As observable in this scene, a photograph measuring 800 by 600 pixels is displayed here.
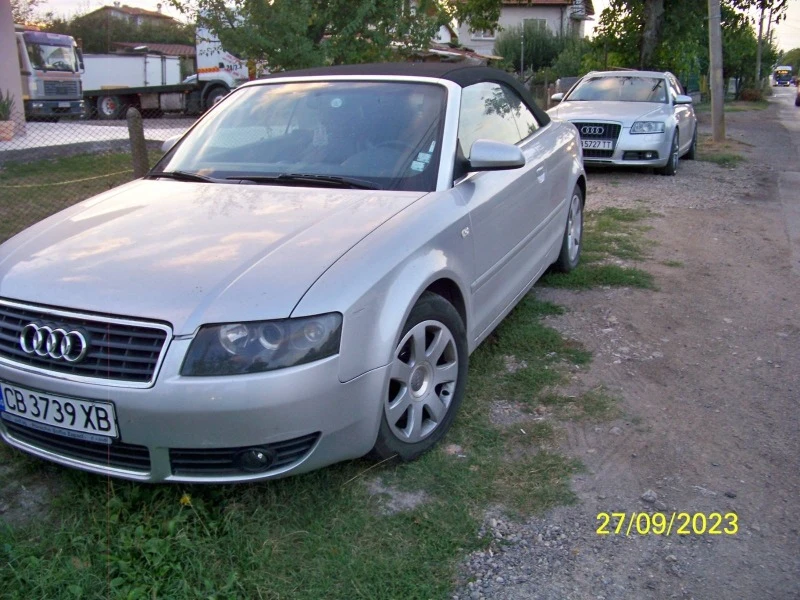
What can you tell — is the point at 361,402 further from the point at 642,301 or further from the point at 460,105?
the point at 642,301

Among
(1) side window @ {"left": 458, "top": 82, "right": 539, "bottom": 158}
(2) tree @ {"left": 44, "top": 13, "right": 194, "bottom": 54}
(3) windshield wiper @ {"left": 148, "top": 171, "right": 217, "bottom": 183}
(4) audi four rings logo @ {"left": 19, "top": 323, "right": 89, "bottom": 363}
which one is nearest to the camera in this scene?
(4) audi four rings logo @ {"left": 19, "top": 323, "right": 89, "bottom": 363}

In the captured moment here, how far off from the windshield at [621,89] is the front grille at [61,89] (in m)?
17.5

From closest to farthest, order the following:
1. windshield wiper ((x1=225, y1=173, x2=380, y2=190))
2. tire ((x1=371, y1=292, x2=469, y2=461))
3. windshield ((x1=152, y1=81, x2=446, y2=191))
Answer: tire ((x1=371, y1=292, x2=469, y2=461)) → windshield wiper ((x1=225, y1=173, x2=380, y2=190)) → windshield ((x1=152, y1=81, x2=446, y2=191))

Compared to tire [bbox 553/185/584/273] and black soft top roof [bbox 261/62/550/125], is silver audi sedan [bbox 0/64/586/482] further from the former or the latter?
tire [bbox 553/185/584/273]

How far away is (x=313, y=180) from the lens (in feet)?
12.2

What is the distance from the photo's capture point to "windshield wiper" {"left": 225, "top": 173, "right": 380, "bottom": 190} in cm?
366

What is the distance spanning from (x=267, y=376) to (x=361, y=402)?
387 mm

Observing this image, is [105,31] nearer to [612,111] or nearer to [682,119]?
[682,119]

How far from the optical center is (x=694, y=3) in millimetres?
19141

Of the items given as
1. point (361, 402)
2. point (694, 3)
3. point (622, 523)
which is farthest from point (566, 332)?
point (694, 3)

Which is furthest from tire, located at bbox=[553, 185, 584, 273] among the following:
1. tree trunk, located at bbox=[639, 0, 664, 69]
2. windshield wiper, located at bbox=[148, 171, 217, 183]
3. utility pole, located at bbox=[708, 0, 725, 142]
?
tree trunk, located at bbox=[639, 0, 664, 69]

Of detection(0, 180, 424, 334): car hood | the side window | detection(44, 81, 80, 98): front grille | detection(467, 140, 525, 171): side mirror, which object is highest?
detection(44, 81, 80, 98): front grille

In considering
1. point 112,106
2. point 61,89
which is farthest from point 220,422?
point 112,106

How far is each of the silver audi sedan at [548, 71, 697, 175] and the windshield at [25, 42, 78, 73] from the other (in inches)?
694
